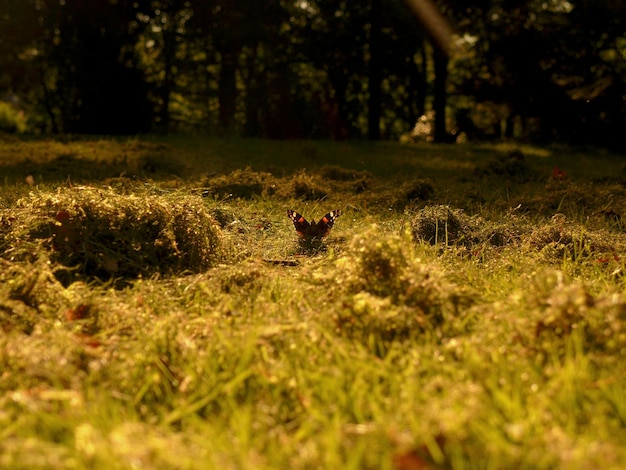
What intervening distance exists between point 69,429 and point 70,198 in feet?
6.75

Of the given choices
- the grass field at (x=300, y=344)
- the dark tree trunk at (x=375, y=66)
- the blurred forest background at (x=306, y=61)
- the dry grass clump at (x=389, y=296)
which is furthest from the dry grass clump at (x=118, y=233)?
the dark tree trunk at (x=375, y=66)

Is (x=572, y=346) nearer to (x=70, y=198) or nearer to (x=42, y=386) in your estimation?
(x=42, y=386)

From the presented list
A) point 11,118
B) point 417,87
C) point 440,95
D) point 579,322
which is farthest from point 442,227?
point 11,118

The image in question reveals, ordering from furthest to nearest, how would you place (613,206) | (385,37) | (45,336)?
(385,37) < (613,206) < (45,336)

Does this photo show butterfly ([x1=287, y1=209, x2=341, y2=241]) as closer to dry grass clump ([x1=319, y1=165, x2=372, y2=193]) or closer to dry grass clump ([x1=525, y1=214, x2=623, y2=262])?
dry grass clump ([x1=525, y1=214, x2=623, y2=262])

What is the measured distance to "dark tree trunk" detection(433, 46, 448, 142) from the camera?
1911 centimetres

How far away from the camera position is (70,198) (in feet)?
11.8

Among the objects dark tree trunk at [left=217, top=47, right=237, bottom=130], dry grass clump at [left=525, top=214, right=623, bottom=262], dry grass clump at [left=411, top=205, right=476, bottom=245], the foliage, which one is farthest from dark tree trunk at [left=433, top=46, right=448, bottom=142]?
dry grass clump at [left=525, top=214, right=623, bottom=262]

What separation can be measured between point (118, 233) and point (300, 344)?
64.0 inches

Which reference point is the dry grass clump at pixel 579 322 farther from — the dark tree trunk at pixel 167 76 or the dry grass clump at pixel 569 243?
the dark tree trunk at pixel 167 76

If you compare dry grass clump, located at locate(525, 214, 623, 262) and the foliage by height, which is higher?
the foliage

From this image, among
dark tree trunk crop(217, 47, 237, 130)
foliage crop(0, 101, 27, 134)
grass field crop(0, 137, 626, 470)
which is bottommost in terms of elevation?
grass field crop(0, 137, 626, 470)

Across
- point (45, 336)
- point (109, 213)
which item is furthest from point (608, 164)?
point (45, 336)

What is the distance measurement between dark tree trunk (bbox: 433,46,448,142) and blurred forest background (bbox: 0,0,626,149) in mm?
49
